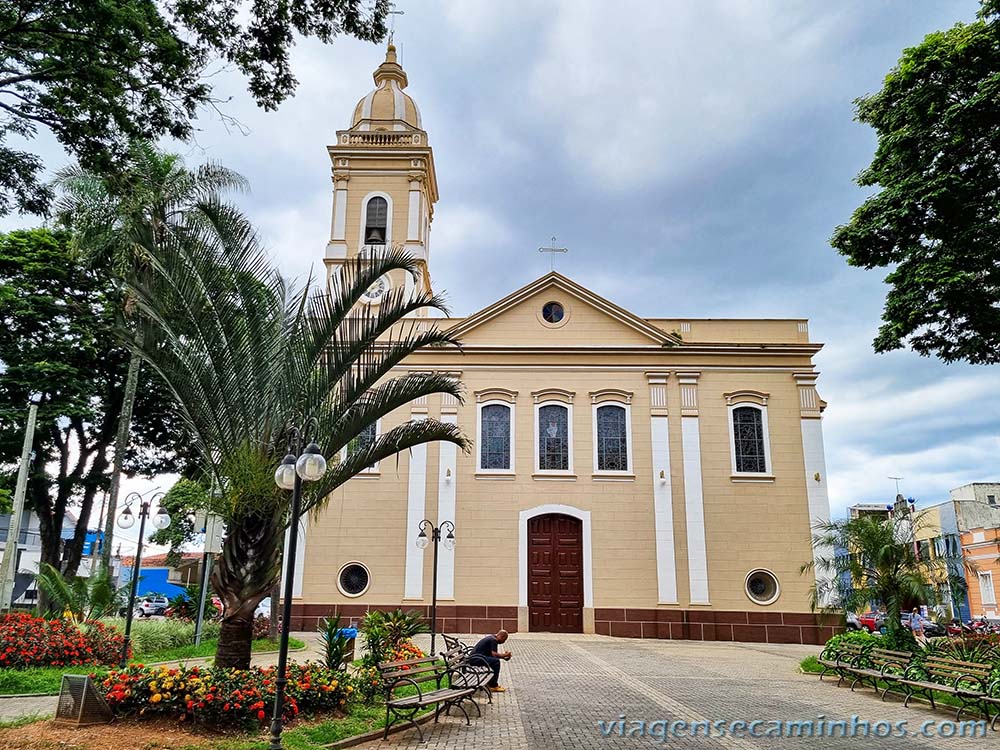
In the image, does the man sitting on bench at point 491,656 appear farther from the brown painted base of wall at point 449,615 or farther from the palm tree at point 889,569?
the brown painted base of wall at point 449,615

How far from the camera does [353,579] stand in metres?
20.1

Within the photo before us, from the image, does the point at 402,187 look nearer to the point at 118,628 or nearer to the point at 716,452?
the point at 716,452

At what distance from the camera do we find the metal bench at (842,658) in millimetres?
11766

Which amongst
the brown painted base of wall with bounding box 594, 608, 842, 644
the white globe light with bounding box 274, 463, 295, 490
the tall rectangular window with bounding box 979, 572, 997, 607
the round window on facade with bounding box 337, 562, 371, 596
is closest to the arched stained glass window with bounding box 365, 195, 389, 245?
the round window on facade with bounding box 337, 562, 371, 596

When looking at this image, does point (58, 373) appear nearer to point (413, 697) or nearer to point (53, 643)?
point (53, 643)

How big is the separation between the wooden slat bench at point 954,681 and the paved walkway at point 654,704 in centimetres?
28

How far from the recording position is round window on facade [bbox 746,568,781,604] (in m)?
19.6

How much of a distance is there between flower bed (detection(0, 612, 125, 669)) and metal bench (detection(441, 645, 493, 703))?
652cm

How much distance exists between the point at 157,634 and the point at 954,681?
1407 cm

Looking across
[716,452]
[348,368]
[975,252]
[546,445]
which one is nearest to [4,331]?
[546,445]

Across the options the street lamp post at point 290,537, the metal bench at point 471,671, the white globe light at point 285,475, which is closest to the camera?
the street lamp post at point 290,537

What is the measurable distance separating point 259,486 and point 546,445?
13168mm

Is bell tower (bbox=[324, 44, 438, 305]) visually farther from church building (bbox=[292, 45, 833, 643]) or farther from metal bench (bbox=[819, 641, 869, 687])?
metal bench (bbox=[819, 641, 869, 687])

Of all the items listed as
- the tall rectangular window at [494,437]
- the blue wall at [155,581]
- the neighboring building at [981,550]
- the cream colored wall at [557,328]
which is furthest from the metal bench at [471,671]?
the blue wall at [155,581]
